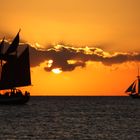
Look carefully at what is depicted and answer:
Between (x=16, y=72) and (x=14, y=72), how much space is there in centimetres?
106

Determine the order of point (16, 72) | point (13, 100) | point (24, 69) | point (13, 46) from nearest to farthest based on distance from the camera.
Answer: point (24, 69) < point (16, 72) < point (13, 46) < point (13, 100)

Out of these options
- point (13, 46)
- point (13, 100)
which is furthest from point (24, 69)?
point (13, 100)

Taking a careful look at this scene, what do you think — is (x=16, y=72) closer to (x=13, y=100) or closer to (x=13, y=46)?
(x=13, y=46)

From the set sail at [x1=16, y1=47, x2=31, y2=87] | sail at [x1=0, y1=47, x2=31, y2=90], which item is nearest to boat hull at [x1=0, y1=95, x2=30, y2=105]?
sail at [x1=0, y1=47, x2=31, y2=90]

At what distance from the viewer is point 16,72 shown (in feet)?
469

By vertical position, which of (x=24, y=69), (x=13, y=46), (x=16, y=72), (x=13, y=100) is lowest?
(x=13, y=100)

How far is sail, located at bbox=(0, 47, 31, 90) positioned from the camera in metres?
141

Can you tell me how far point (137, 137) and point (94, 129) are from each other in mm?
11735

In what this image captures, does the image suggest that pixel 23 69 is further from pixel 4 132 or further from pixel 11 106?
pixel 4 132

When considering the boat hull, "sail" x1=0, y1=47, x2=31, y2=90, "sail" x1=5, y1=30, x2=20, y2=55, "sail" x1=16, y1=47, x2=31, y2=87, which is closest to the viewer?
"sail" x1=16, y1=47, x2=31, y2=87

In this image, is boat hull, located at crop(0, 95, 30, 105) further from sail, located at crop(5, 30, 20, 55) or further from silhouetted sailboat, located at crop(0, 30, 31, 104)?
sail, located at crop(5, 30, 20, 55)

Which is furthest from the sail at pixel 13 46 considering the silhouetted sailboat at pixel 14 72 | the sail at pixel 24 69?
the sail at pixel 24 69

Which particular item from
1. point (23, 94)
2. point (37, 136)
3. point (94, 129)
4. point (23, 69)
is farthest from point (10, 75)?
point (37, 136)

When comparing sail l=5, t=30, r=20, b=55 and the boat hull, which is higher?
sail l=5, t=30, r=20, b=55
